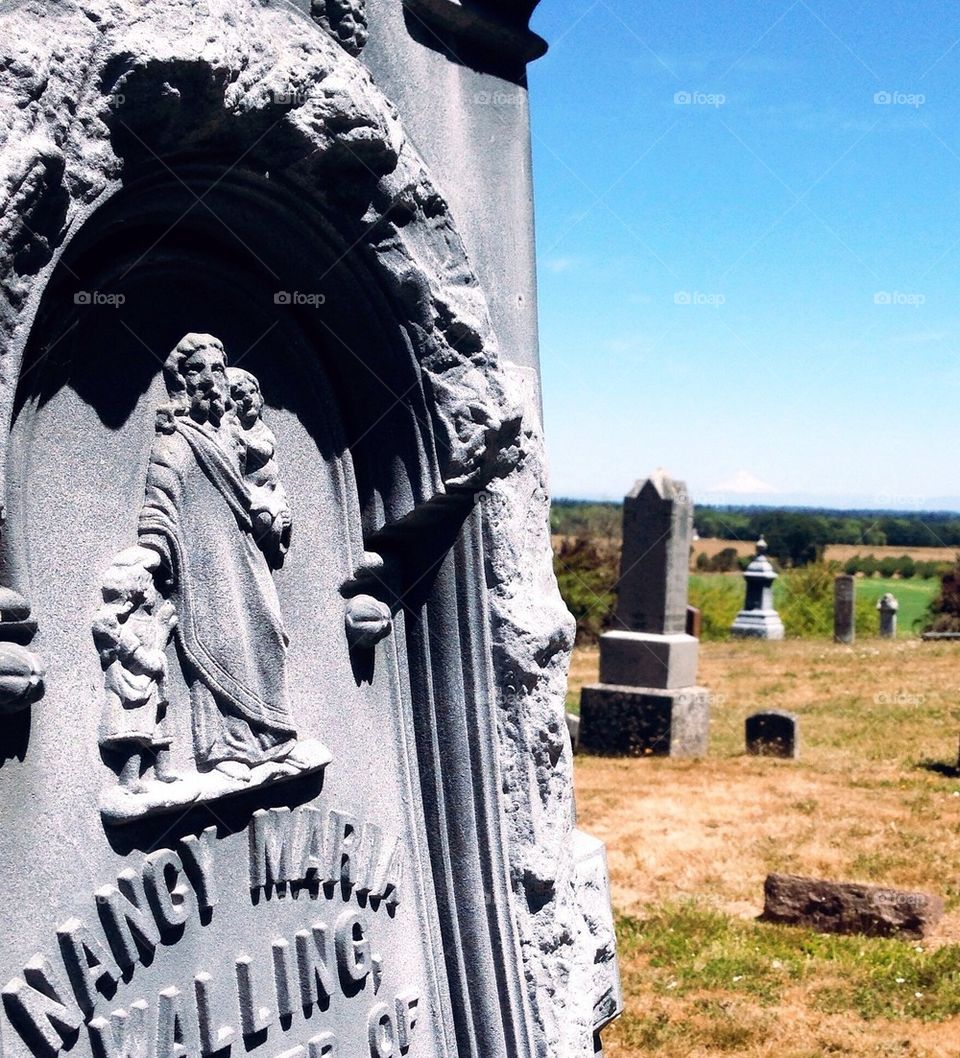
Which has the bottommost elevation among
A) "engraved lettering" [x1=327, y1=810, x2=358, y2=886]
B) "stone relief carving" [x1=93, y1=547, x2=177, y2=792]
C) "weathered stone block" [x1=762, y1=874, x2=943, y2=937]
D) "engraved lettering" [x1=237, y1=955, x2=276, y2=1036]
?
"weathered stone block" [x1=762, y1=874, x2=943, y2=937]

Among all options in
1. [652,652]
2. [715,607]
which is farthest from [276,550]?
[715,607]

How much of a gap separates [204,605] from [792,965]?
4.82 metres

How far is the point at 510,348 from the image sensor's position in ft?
10.5

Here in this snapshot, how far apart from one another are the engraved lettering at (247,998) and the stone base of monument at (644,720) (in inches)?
369

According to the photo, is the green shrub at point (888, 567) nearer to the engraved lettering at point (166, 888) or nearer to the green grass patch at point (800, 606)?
the green grass patch at point (800, 606)

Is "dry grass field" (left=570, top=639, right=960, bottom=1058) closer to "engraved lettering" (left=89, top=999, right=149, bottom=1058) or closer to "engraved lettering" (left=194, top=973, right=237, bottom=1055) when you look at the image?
"engraved lettering" (left=194, top=973, right=237, bottom=1055)

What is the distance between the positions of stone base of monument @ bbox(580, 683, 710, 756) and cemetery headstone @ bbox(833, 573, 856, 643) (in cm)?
1150

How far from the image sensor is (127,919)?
2.19m

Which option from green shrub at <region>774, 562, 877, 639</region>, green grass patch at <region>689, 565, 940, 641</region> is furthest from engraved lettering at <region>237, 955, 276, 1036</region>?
green shrub at <region>774, 562, 877, 639</region>

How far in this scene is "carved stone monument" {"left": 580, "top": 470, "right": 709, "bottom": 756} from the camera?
38.4 ft

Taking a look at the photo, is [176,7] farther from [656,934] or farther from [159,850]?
[656,934]

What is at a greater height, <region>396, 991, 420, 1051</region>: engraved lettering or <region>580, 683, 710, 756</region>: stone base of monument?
<region>396, 991, 420, 1051</region>: engraved lettering

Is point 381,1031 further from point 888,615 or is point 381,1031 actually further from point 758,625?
point 888,615

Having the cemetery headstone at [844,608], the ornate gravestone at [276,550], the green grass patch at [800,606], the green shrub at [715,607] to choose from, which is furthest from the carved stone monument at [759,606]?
the ornate gravestone at [276,550]
